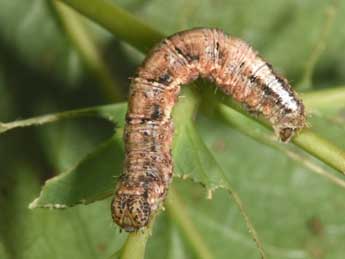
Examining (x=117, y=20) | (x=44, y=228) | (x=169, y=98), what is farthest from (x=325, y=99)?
(x=44, y=228)

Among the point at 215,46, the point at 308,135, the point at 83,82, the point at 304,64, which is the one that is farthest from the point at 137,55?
the point at 308,135

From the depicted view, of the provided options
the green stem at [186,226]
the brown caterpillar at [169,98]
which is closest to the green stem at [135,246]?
the brown caterpillar at [169,98]

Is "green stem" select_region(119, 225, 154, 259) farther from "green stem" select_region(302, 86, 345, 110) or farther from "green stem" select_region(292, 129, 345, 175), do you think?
"green stem" select_region(302, 86, 345, 110)

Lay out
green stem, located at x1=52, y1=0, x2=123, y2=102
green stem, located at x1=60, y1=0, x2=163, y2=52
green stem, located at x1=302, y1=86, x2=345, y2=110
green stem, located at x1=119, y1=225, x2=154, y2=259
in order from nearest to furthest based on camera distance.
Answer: green stem, located at x1=119, y1=225, x2=154, y2=259 < green stem, located at x1=60, y1=0, x2=163, y2=52 < green stem, located at x1=302, y1=86, x2=345, y2=110 < green stem, located at x1=52, y1=0, x2=123, y2=102

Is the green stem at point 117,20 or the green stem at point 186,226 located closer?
the green stem at point 117,20

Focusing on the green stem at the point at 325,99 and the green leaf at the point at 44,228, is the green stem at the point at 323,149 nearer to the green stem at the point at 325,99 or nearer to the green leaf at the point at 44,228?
the green stem at the point at 325,99

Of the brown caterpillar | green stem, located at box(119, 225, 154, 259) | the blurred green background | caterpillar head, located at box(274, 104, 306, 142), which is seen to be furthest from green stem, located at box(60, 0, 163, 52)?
the blurred green background
